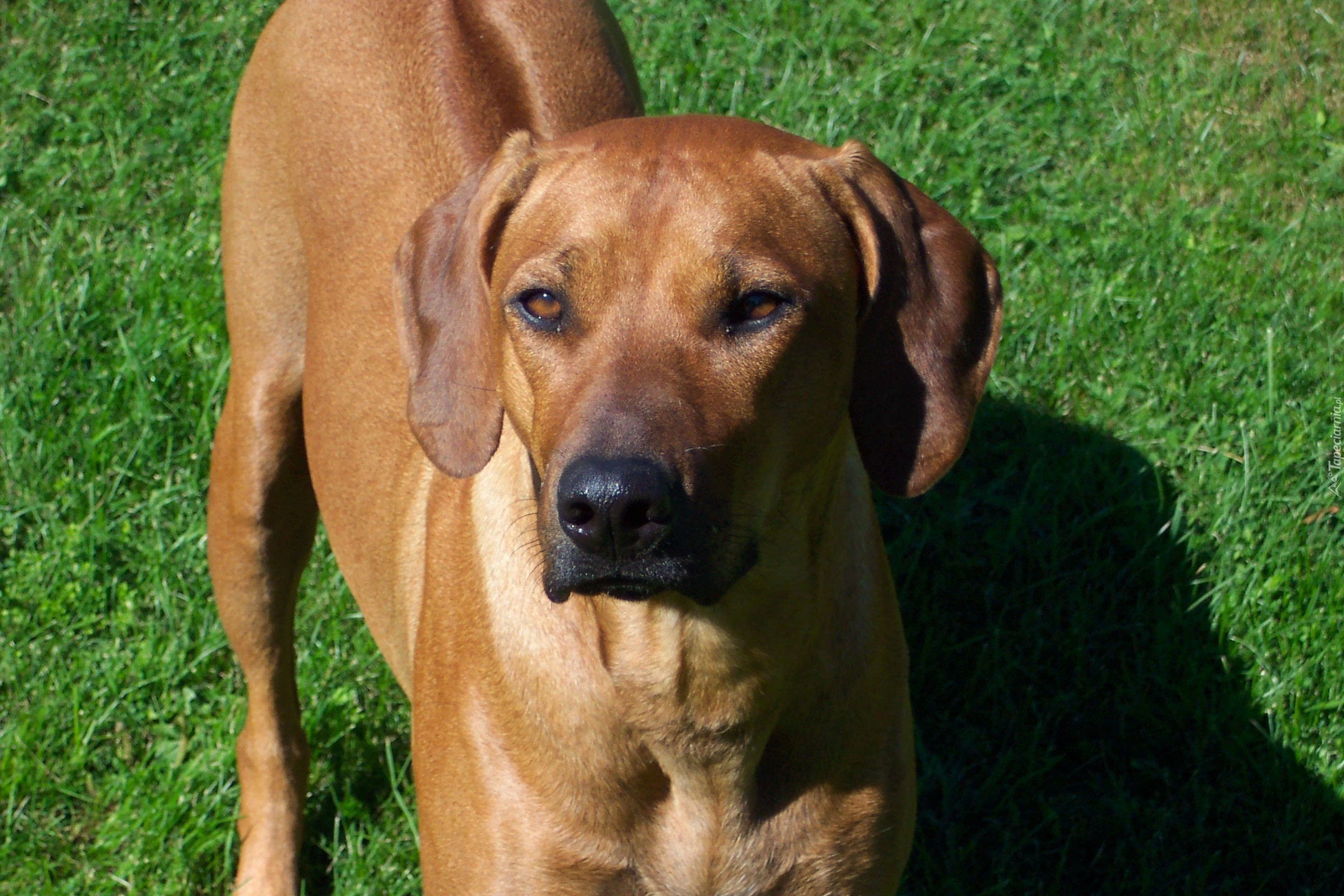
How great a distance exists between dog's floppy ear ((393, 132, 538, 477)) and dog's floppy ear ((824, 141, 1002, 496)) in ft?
2.19

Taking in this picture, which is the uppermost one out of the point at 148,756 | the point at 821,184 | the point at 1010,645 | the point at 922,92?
the point at 821,184

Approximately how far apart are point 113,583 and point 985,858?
2737 millimetres

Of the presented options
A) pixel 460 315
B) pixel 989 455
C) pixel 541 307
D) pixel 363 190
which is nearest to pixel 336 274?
pixel 363 190

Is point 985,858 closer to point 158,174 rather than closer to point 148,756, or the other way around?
point 148,756

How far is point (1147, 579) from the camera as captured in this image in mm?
4664

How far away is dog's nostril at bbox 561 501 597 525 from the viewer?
7.79 ft

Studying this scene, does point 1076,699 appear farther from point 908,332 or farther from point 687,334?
point 687,334

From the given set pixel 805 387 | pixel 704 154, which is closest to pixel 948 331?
pixel 805 387

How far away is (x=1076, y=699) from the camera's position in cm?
446

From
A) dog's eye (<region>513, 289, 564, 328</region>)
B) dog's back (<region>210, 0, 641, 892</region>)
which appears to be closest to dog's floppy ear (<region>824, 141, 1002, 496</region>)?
dog's eye (<region>513, 289, 564, 328</region>)

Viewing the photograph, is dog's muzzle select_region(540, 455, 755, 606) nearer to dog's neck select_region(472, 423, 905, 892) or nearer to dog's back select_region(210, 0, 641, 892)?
dog's neck select_region(472, 423, 905, 892)

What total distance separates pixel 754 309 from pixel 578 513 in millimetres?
509

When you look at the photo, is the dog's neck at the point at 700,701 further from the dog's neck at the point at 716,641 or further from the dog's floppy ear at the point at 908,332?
the dog's floppy ear at the point at 908,332

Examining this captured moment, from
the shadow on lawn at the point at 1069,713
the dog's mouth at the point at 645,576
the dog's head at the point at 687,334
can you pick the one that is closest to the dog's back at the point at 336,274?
the shadow on lawn at the point at 1069,713
